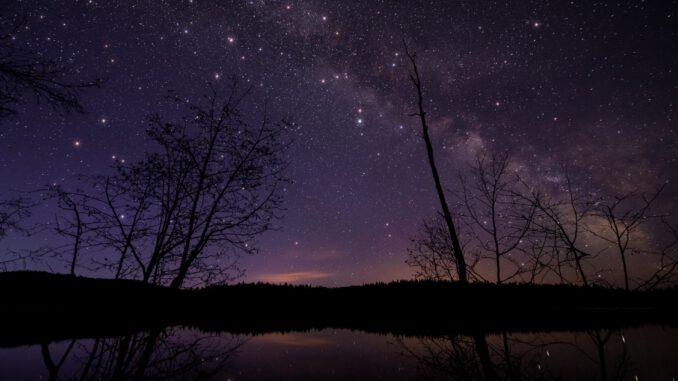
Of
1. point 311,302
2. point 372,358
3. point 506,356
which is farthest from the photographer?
point 311,302

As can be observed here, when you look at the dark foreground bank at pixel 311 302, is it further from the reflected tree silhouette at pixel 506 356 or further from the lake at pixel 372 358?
the reflected tree silhouette at pixel 506 356

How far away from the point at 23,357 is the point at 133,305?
1076 cm

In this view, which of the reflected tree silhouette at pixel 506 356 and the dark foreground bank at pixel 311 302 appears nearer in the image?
the reflected tree silhouette at pixel 506 356

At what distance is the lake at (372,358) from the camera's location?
4.16 meters

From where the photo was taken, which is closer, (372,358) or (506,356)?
(506,356)

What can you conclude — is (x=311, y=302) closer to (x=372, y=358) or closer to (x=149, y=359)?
(x=372, y=358)

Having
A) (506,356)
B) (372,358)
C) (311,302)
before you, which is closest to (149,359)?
(372,358)

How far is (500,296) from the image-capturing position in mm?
Result: 15469

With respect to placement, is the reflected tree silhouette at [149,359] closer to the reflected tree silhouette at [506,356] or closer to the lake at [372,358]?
the lake at [372,358]

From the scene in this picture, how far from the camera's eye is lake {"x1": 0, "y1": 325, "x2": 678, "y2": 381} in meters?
4.16

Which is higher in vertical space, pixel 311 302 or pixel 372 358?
pixel 372 358

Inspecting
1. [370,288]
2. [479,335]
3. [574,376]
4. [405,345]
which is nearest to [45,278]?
[370,288]

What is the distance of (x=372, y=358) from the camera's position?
556cm

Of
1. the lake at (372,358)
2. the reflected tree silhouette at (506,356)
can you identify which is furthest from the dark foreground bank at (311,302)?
the reflected tree silhouette at (506,356)
